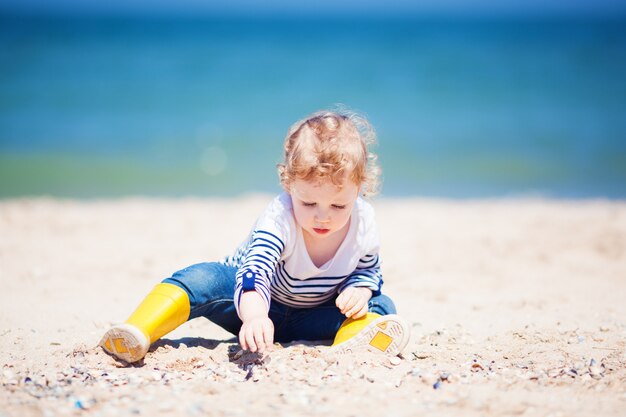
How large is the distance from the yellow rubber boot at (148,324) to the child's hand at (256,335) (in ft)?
1.27

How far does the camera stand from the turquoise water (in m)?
9.61

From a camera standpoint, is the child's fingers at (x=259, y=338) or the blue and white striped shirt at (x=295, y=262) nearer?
the child's fingers at (x=259, y=338)

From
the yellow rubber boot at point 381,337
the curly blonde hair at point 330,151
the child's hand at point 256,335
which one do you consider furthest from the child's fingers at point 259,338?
the curly blonde hair at point 330,151

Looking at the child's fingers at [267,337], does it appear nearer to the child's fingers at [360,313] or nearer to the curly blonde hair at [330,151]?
the child's fingers at [360,313]

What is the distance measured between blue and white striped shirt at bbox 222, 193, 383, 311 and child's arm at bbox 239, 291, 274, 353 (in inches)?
1.8

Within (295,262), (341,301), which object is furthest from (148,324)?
(341,301)

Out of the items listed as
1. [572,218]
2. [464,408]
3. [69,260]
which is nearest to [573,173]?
[572,218]

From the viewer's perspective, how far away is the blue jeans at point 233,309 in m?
3.04

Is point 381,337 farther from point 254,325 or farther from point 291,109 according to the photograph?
point 291,109

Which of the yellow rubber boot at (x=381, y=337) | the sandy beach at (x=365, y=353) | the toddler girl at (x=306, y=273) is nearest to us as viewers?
the sandy beach at (x=365, y=353)

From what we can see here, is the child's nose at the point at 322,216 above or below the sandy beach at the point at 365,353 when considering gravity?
above

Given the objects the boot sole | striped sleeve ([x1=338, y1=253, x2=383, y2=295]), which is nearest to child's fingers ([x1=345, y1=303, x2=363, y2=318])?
striped sleeve ([x1=338, y1=253, x2=383, y2=295])

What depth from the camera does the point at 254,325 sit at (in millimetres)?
2695

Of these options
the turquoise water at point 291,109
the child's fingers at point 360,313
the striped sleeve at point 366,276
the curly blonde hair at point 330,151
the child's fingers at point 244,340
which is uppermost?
the turquoise water at point 291,109
